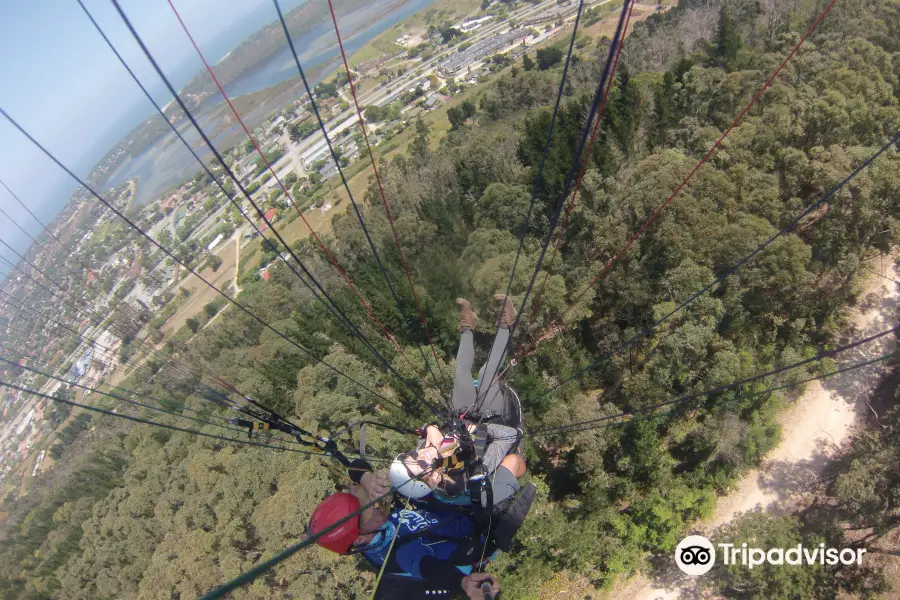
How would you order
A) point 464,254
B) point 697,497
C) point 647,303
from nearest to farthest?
point 697,497 → point 647,303 → point 464,254

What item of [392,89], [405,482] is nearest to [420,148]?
[405,482]

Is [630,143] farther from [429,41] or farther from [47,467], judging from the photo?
[429,41]

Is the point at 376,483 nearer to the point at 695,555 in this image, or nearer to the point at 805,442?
the point at 695,555

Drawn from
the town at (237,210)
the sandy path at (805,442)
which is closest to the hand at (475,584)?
the sandy path at (805,442)

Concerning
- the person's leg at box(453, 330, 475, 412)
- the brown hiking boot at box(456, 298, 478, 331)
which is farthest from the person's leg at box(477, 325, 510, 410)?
the brown hiking boot at box(456, 298, 478, 331)

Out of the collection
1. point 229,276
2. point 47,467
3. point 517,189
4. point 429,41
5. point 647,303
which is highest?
point 517,189

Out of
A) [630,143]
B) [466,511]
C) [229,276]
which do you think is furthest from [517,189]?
[229,276]
